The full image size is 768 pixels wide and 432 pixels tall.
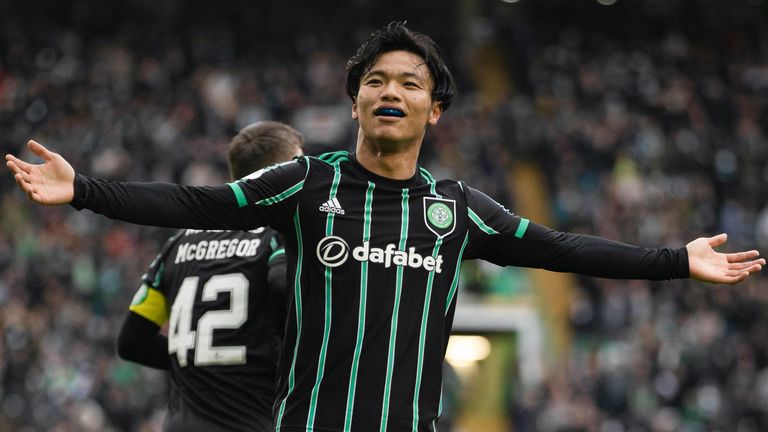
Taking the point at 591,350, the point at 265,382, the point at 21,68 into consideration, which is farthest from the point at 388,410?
the point at 21,68

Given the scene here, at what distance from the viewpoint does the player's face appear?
11.7 ft

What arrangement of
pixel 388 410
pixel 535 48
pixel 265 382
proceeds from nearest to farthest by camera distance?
pixel 388 410
pixel 265 382
pixel 535 48

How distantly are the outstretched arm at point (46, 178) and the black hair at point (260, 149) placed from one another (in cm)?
151

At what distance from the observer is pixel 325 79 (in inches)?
800

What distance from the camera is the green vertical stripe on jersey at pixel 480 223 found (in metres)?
3.69

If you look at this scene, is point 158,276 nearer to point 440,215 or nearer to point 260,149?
point 260,149

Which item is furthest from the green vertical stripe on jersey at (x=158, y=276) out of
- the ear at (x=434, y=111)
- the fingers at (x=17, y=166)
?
the fingers at (x=17, y=166)

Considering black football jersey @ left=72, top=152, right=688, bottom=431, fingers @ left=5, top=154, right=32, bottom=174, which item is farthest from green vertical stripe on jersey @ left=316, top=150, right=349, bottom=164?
fingers @ left=5, top=154, right=32, bottom=174

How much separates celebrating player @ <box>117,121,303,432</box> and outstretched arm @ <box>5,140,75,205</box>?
1.31m

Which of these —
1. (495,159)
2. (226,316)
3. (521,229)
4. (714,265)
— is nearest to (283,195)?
(521,229)

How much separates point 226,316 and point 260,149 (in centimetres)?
66

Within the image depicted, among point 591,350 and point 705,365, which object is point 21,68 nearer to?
point 591,350

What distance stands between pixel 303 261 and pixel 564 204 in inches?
565

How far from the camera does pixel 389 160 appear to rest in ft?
12.0
